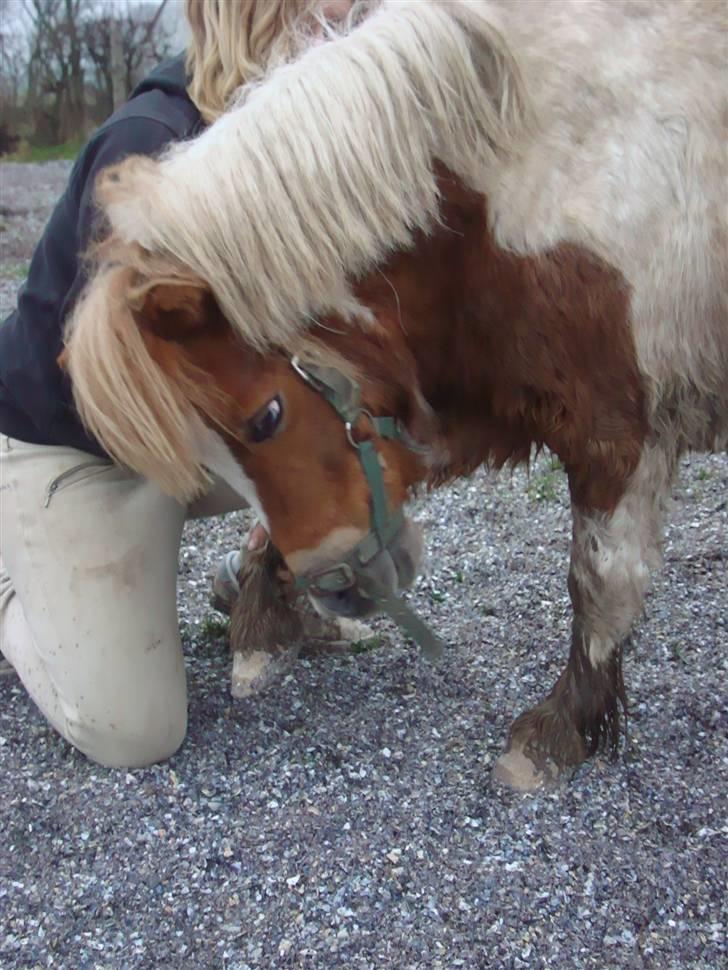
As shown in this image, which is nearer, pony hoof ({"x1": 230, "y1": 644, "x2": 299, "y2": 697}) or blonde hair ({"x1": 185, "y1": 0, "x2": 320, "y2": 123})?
blonde hair ({"x1": 185, "y1": 0, "x2": 320, "y2": 123})

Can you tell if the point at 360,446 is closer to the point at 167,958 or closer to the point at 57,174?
the point at 167,958

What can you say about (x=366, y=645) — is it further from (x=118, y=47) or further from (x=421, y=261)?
(x=118, y=47)

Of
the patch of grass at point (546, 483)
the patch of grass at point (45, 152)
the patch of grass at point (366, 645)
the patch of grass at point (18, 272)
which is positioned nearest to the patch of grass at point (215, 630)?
the patch of grass at point (366, 645)

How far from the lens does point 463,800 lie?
89.8 inches

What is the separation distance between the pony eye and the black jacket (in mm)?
458

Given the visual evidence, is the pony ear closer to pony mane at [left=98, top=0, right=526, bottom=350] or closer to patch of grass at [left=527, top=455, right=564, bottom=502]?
pony mane at [left=98, top=0, right=526, bottom=350]

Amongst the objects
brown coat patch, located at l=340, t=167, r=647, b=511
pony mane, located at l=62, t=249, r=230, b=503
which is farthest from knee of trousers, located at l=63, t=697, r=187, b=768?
brown coat patch, located at l=340, t=167, r=647, b=511

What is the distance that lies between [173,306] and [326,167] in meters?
0.35

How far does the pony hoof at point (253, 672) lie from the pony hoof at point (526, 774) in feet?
2.35

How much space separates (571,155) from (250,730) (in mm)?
1574

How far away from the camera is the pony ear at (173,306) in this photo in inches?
63.5

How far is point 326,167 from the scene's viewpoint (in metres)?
1.69

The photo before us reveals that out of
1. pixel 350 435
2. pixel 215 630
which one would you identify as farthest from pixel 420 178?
pixel 215 630

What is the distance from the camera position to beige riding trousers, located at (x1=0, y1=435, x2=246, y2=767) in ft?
7.79
